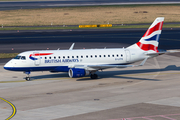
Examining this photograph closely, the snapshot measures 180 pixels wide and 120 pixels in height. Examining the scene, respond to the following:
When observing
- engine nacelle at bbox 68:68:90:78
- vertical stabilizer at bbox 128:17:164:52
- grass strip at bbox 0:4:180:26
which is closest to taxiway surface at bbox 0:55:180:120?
engine nacelle at bbox 68:68:90:78

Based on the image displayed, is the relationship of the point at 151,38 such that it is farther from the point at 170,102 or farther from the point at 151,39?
the point at 170,102

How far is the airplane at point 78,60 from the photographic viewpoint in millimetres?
42438

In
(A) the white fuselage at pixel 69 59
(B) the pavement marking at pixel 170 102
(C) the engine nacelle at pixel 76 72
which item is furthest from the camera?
(A) the white fuselage at pixel 69 59

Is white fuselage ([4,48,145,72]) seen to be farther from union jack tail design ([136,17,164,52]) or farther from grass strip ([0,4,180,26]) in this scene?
grass strip ([0,4,180,26])

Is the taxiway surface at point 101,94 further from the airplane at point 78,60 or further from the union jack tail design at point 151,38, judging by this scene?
the union jack tail design at point 151,38

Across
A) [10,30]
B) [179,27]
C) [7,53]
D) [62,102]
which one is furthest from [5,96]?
[179,27]

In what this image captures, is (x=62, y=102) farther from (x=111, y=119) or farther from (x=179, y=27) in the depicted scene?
(x=179, y=27)

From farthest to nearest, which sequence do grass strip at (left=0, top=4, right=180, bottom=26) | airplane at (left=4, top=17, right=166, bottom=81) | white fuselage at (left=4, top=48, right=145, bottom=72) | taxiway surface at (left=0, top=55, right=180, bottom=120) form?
grass strip at (left=0, top=4, right=180, bottom=26) < white fuselage at (left=4, top=48, right=145, bottom=72) < airplane at (left=4, top=17, right=166, bottom=81) < taxiway surface at (left=0, top=55, right=180, bottom=120)

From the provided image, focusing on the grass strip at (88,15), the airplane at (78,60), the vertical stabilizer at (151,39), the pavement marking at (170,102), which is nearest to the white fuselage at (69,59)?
the airplane at (78,60)

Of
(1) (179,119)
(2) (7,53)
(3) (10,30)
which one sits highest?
(3) (10,30)

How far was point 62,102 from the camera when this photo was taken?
3198 centimetres

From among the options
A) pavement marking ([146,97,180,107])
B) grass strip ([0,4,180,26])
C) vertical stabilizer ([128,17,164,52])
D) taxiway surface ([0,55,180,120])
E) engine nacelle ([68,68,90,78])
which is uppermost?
grass strip ([0,4,180,26])

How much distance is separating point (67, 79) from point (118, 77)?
7.39 metres

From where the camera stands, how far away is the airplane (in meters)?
42.4
